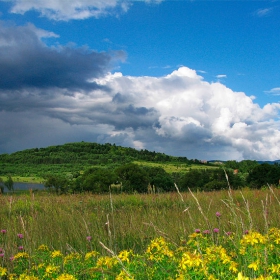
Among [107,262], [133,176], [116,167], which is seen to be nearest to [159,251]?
[107,262]

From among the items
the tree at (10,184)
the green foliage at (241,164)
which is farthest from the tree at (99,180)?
the green foliage at (241,164)

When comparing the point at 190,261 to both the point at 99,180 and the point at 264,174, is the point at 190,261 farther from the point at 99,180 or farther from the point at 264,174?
the point at 264,174

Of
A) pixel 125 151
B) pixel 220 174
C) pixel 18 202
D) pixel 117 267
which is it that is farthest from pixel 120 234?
pixel 125 151

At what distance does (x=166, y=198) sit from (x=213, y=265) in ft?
28.8

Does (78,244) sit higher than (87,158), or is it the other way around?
(87,158)

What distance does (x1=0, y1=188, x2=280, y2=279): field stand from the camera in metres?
2.98

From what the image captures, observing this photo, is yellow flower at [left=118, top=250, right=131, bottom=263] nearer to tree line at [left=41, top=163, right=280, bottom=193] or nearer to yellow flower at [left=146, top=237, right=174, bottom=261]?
yellow flower at [left=146, top=237, right=174, bottom=261]

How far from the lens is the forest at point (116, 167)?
27.3m

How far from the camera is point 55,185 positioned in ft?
78.3

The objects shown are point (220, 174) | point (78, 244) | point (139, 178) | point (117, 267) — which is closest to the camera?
point (117, 267)

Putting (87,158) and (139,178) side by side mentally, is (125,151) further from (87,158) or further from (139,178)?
(139,178)

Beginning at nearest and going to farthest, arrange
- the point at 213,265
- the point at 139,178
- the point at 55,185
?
the point at 213,265 → the point at 55,185 → the point at 139,178

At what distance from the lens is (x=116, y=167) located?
36812 millimetres

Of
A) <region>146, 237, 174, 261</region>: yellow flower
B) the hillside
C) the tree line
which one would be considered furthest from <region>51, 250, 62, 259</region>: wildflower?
the hillside
